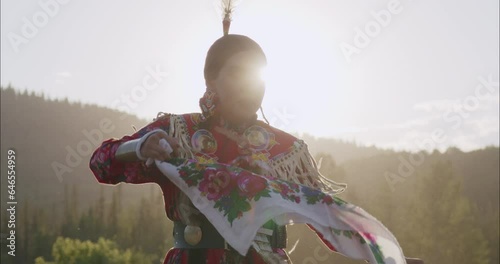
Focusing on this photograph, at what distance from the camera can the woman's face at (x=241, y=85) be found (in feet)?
11.0

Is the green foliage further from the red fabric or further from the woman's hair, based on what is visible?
the woman's hair

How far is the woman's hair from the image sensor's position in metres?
3.38

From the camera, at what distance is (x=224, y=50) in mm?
3387

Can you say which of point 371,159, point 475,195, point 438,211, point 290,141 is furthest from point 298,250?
point 371,159

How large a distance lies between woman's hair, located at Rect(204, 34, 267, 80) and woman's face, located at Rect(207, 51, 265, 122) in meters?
0.02

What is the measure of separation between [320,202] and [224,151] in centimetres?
58

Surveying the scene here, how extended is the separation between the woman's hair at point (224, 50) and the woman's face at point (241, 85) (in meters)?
0.02

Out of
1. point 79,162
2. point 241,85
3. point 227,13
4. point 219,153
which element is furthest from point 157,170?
point 79,162

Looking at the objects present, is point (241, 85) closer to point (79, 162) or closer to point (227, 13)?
point (227, 13)

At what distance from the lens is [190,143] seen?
11.2 feet

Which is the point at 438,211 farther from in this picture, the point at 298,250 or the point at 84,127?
the point at 84,127

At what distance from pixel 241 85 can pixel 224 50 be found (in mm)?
193

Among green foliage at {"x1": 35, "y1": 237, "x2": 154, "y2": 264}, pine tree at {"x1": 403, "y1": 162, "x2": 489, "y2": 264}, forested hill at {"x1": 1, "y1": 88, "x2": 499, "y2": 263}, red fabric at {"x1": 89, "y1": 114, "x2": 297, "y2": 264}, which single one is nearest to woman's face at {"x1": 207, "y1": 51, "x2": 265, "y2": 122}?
red fabric at {"x1": 89, "y1": 114, "x2": 297, "y2": 264}

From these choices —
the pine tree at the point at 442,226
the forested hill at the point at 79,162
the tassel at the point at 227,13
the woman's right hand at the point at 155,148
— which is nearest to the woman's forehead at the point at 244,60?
the tassel at the point at 227,13
